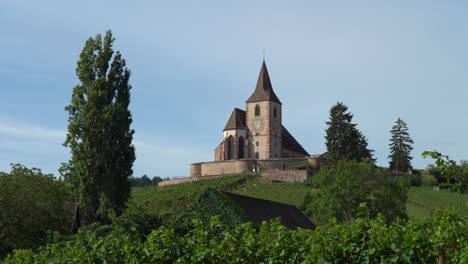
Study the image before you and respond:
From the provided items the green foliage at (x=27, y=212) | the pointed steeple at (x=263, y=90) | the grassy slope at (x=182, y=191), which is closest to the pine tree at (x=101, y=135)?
the green foliage at (x=27, y=212)

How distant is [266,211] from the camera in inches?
1410

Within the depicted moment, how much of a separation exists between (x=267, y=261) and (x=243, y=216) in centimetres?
1892

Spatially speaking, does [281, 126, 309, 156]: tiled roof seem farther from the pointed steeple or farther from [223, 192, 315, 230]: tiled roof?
[223, 192, 315, 230]: tiled roof

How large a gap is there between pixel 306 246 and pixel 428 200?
53.9m

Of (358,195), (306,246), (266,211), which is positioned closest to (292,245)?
(306,246)

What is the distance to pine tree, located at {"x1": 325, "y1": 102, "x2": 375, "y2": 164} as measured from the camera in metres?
74.7

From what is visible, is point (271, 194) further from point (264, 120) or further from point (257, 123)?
point (257, 123)

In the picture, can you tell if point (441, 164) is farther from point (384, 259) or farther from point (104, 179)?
point (104, 179)

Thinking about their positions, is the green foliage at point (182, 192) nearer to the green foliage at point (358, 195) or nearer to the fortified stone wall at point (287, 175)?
the fortified stone wall at point (287, 175)

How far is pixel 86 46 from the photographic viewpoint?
39219 mm

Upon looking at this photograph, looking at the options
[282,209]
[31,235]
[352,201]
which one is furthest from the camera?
[352,201]

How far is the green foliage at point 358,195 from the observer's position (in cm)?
4659

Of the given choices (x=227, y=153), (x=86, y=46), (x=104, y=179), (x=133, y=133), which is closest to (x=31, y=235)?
(x=104, y=179)

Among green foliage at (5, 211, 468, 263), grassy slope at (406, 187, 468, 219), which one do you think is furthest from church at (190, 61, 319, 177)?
green foliage at (5, 211, 468, 263)
